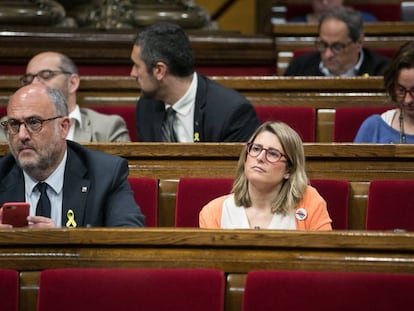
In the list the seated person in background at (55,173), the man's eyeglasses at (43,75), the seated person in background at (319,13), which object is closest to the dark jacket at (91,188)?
the seated person in background at (55,173)

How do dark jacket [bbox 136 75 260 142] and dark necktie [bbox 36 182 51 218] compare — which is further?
dark jacket [bbox 136 75 260 142]

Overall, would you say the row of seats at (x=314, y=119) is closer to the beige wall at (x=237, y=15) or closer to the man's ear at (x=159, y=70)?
the man's ear at (x=159, y=70)

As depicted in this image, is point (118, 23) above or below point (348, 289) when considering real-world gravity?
above

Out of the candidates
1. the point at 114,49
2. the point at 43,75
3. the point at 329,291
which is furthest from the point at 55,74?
the point at 329,291

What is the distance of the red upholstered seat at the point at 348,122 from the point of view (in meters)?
1.90

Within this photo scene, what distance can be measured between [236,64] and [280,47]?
0.11 metres

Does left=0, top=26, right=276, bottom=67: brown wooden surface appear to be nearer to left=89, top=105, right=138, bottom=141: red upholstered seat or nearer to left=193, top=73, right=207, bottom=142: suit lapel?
left=89, top=105, right=138, bottom=141: red upholstered seat

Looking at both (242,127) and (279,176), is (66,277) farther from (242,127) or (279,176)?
(242,127)

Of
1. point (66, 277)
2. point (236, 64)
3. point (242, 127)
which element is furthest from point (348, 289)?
point (236, 64)

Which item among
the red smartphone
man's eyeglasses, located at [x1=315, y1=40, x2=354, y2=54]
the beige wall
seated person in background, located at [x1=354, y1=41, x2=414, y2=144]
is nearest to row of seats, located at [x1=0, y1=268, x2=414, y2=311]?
the red smartphone

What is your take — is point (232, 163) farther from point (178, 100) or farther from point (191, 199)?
point (178, 100)

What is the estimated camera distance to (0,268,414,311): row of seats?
1.04 m

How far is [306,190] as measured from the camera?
1450 mm

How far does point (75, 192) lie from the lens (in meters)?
1.45
